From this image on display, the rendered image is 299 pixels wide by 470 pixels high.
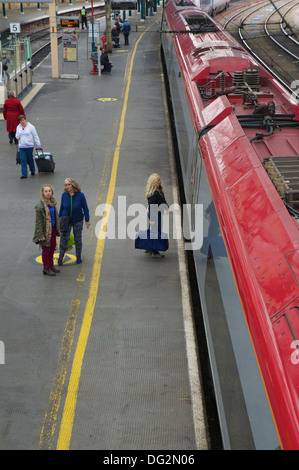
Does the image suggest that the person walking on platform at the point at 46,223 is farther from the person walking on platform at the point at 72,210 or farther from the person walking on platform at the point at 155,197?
the person walking on platform at the point at 155,197

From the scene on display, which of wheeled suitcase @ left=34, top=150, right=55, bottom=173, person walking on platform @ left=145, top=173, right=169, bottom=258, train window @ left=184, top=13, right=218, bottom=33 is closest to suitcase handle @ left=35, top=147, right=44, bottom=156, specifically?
wheeled suitcase @ left=34, top=150, right=55, bottom=173

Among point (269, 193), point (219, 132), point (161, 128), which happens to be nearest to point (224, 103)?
point (219, 132)

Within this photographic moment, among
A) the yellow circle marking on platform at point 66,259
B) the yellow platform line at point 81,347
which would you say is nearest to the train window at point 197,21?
the yellow platform line at point 81,347

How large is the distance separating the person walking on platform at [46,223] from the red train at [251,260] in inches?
84.4

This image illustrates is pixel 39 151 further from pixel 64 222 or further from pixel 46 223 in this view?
pixel 46 223

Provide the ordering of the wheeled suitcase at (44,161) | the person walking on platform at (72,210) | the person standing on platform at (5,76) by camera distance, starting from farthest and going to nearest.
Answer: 1. the person standing on platform at (5,76)
2. the wheeled suitcase at (44,161)
3. the person walking on platform at (72,210)

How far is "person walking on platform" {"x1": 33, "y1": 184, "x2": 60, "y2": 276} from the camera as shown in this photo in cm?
966

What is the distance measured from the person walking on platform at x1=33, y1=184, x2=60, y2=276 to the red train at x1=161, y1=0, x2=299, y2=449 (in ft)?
7.03

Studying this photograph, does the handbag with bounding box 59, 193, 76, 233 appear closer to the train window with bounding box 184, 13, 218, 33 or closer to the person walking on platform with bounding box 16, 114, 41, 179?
the person walking on platform with bounding box 16, 114, 41, 179

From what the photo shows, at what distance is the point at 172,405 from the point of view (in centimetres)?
700

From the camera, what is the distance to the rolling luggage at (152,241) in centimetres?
1056

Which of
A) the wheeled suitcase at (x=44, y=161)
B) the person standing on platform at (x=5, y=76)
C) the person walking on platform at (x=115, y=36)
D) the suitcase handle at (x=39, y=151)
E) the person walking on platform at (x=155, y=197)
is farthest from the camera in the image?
the person walking on platform at (x=115, y=36)

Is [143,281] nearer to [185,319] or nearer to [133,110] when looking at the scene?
[185,319]
